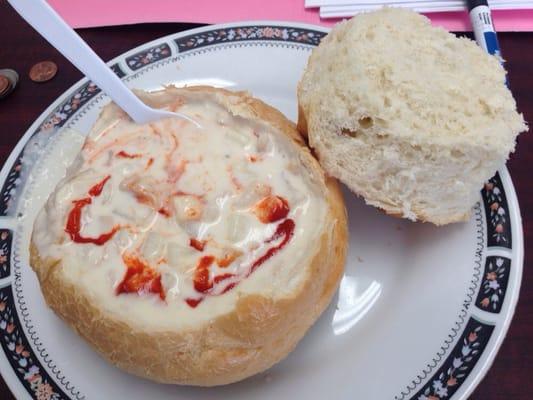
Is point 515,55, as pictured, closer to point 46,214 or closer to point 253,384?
point 253,384

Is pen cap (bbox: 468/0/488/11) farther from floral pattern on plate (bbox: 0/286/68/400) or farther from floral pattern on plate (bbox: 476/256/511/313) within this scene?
floral pattern on plate (bbox: 0/286/68/400)

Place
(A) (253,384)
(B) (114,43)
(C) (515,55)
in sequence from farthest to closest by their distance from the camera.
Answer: (B) (114,43)
(C) (515,55)
(A) (253,384)

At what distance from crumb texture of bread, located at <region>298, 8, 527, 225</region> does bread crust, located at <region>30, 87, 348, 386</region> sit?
144 millimetres

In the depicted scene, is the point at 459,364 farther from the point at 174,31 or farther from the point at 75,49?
the point at 174,31

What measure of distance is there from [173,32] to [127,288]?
95cm

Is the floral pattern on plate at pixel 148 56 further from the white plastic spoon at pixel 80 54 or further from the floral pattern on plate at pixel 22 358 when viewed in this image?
the floral pattern on plate at pixel 22 358

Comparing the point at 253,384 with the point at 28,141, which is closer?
the point at 253,384

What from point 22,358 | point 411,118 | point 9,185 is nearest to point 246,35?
point 411,118

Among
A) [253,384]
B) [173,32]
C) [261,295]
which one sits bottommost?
[253,384]

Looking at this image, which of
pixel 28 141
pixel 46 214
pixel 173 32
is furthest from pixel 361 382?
pixel 173 32

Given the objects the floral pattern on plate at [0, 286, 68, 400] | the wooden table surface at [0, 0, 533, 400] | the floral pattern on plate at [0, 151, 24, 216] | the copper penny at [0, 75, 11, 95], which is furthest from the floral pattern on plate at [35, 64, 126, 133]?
the floral pattern on plate at [0, 286, 68, 400]

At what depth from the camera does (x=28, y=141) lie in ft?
4.32

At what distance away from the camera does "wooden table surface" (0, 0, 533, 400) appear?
3.49 feet

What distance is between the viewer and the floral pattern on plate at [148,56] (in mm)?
1428
